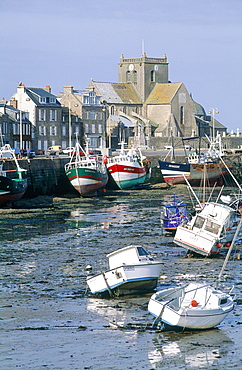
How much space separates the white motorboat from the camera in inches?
762

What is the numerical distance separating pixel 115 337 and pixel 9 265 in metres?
11.3

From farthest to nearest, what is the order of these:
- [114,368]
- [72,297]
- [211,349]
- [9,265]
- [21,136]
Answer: [21,136]
[9,265]
[72,297]
[211,349]
[114,368]

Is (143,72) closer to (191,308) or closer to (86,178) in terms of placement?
(86,178)

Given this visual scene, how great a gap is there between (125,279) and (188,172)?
53069 millimetres

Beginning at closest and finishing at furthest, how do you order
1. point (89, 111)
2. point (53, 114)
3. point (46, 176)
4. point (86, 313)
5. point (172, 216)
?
point (86, 313) → point (172, 216) → point (46, 176) → point (53, 114) → point (89, 111)

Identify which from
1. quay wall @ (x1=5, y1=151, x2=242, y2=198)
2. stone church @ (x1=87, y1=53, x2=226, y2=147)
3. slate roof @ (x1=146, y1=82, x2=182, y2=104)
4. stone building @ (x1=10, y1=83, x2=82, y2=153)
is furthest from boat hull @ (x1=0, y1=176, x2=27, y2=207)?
slate roof @ (x1=146, y1=82, x2=182, y2=104)

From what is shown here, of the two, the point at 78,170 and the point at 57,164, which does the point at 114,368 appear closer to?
the point at 78,170

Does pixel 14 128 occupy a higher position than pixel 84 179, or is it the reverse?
pixel 14 128

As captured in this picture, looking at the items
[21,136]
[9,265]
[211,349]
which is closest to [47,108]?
[21,136]

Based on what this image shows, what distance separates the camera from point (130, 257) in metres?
23.9

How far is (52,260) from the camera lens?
101 ft

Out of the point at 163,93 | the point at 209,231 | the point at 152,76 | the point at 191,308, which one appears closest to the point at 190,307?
the point at 191,308

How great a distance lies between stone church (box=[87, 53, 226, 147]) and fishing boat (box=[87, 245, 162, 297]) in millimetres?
89105

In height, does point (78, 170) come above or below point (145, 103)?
below
